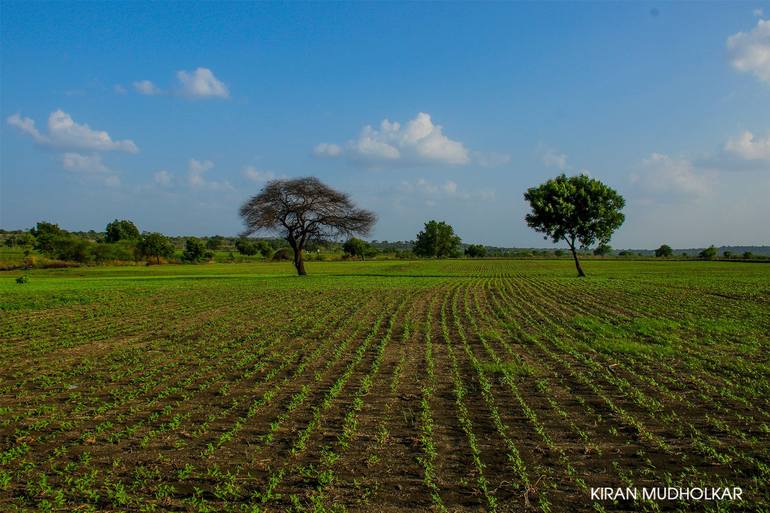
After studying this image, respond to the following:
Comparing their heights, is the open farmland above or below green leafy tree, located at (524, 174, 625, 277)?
below

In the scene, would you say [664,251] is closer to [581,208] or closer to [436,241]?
[436,241]

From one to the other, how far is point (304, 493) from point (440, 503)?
151 cm

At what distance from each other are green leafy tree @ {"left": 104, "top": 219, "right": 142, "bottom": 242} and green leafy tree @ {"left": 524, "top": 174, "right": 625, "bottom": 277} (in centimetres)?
11533

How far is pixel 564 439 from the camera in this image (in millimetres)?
6711

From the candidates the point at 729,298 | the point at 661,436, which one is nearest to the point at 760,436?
the point at 661,436

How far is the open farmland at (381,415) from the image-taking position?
17.6 ft

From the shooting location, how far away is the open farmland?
5.35 meters

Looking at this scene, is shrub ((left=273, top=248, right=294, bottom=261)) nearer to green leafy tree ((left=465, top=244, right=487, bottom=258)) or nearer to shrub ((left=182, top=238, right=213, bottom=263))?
shrub ((left=182, top=238, right=213, bottom=263))

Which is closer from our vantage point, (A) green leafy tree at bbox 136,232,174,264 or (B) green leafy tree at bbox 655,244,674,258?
(A) green leafy tree at bbox 136,232,174,264

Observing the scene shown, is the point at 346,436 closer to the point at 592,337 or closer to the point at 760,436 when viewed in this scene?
the point at 760,436

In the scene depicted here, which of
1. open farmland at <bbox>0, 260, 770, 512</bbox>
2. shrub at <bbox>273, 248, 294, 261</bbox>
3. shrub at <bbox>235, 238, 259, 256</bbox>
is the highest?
shrub at <bbox>235, 238, 259, 256</bbox>

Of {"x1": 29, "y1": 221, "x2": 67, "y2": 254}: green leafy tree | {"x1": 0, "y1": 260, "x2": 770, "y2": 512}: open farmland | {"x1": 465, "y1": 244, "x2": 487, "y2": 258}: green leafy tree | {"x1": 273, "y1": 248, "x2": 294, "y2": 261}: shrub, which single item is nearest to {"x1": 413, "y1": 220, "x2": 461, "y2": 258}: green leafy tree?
{"x1": 465, "y1": 244, "x2": 487, "y2": 258}: green leafy tree

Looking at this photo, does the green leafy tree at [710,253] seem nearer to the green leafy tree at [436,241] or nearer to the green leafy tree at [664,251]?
the green leafy tree at [664,251]

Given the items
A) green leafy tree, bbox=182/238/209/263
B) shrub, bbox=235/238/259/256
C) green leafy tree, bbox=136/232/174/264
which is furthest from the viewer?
shrub, bbox=235/238/259/256
